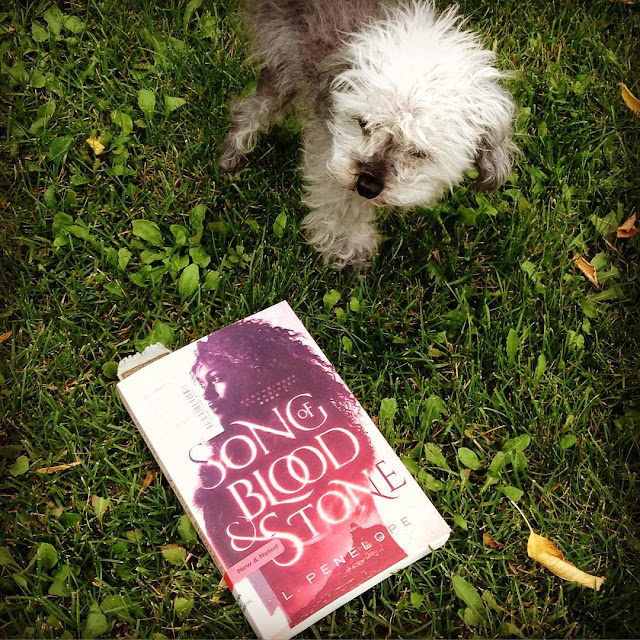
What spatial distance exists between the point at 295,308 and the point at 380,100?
78cm

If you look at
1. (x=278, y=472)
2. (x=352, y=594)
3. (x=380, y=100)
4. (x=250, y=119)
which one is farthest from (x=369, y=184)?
(x=352, y=594)

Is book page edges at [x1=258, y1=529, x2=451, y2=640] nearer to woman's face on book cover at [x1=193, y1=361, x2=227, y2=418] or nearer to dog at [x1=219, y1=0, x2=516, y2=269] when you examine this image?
woman's face on book cover at [x1=193, y1=361, x2=227, y2=418]

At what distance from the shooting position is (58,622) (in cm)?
166

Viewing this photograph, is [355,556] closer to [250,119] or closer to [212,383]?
[212,383]

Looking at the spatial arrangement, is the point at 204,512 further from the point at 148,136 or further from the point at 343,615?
the point at 148,136

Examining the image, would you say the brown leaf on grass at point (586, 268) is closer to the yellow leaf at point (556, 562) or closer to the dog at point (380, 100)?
the dog at point (380, 100)

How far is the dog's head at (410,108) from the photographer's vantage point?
178 cm

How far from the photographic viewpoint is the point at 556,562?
1.82 meters

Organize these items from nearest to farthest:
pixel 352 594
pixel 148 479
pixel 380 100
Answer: pixel 352 594, pixel 380 100, pixel 148 479

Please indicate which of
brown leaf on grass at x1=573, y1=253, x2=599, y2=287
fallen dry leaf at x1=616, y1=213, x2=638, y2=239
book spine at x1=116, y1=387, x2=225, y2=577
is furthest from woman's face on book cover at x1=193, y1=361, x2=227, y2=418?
fallen dry leaf at x1=616, y1=213, x2=638, y2=239

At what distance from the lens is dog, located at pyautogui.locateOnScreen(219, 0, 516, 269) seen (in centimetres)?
179

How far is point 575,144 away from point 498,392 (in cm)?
127

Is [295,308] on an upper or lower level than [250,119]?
lower

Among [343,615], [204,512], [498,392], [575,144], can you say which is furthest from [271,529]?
[575,144]
